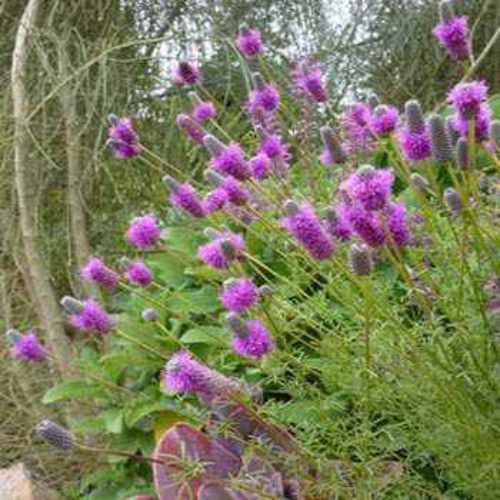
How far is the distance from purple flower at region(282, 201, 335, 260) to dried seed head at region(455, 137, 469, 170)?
0.24 m

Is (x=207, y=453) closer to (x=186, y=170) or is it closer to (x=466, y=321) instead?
(x=466, y=321)

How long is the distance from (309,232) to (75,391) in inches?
72.8

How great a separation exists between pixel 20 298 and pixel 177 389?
286 cm

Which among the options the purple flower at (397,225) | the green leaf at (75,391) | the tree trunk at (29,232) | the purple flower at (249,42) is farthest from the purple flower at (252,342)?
the tree trunk at (29,232)

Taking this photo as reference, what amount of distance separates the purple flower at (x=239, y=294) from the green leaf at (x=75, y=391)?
4.83 feet

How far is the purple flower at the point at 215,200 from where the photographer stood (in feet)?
6.67

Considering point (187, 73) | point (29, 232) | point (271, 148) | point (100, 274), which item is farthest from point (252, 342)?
point (29, 232)

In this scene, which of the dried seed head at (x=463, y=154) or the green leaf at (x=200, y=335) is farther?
the green leaf at (x=200, y=335)

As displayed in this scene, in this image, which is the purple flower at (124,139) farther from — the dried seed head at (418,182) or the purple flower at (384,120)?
the dried seed head at (418,182)

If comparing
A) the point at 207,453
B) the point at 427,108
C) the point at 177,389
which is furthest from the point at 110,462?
the point at 427,108

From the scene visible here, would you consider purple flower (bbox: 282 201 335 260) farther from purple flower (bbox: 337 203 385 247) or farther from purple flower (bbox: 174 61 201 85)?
purple flower (bbox: 174 61 201 85)

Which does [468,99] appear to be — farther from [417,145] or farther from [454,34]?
[454,34]

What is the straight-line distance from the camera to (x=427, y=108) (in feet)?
15.9

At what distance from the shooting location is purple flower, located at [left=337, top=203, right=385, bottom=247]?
1.51 meters
